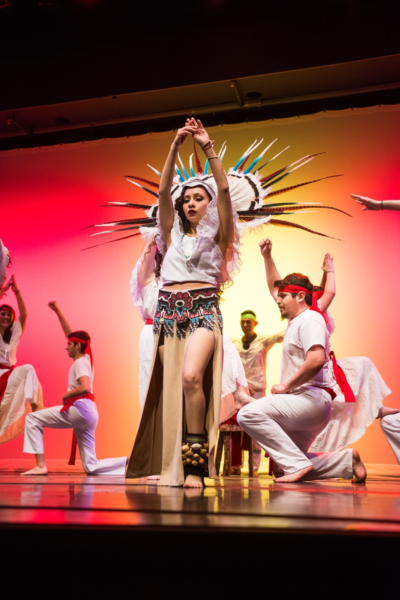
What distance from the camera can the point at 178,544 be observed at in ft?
3.22

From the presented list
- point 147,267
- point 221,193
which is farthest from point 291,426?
point 147,267

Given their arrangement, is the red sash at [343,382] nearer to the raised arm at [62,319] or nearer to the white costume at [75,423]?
the white costume at [75,423]

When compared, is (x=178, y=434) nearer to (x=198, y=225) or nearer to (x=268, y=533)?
(x=198, y=225)

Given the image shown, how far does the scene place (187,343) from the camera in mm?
2816

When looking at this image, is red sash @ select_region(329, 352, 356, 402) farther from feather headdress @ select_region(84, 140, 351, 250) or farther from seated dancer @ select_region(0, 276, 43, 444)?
seated dancer @ select_region(0, 276, 43, 444)

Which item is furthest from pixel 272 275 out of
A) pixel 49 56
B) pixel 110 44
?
pixel 49 56

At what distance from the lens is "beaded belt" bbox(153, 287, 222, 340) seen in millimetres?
2844

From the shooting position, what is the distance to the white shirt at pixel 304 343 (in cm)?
361

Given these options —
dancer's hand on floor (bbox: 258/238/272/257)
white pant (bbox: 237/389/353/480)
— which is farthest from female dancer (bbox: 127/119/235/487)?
dancer's hand on floor (bbox: 258/238/272/257)

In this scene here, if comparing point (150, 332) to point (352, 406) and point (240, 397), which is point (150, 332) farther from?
point (352, 406)

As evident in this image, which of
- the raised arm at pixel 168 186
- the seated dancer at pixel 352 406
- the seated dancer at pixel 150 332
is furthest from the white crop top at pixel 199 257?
the seated dancer at pixel 352 406

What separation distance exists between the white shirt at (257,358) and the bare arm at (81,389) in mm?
1760

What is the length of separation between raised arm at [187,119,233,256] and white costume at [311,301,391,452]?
247 centimetres

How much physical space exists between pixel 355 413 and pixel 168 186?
2917 millimetres
